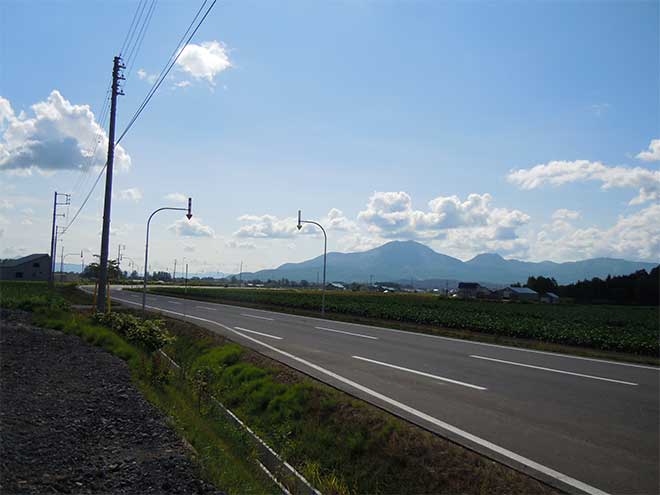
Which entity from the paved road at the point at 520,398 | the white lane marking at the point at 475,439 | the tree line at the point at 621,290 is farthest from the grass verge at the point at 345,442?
the tree line at the point at 621,290

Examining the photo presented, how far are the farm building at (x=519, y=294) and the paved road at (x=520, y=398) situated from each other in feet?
246

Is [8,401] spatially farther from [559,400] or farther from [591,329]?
[591,329]

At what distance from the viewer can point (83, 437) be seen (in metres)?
6.86

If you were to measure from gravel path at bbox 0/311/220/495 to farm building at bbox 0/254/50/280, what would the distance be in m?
104

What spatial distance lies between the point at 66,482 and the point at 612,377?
Answer: 36.4 feet

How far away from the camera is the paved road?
237 inches

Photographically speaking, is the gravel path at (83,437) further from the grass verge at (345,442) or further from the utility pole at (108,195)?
the utility pole at (108,195)

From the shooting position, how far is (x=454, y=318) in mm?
27125

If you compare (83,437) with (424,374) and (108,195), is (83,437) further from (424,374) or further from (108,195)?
(108,195)

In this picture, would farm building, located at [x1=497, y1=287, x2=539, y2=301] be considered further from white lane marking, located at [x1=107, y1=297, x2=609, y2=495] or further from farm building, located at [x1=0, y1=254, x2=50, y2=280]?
farm building, located at [x1=0, y1=254, x2=50, y2=280]

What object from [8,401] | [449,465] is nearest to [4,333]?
[8,401]

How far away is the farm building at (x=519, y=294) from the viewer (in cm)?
8688

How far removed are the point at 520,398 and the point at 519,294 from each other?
8619 centimetres

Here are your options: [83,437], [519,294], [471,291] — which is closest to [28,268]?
[471,291]
